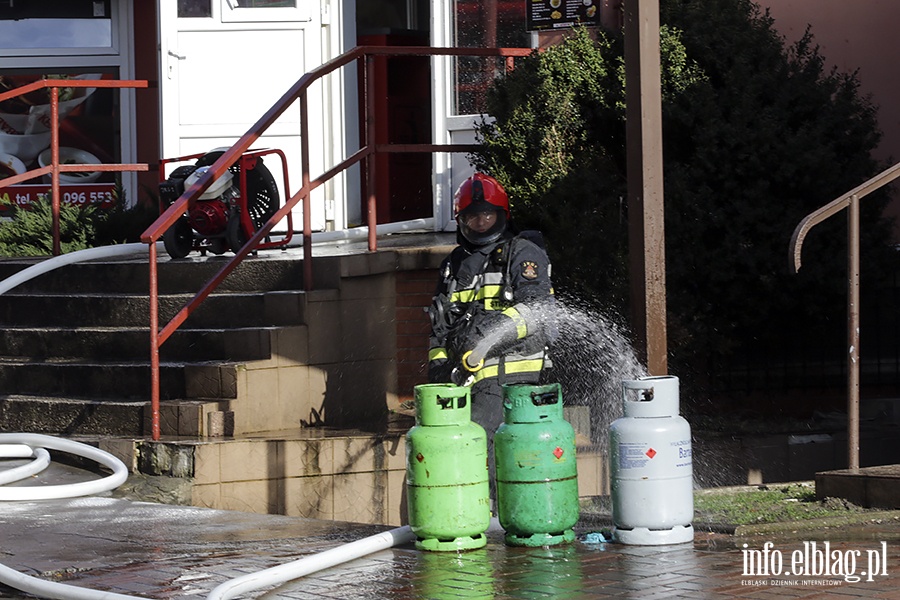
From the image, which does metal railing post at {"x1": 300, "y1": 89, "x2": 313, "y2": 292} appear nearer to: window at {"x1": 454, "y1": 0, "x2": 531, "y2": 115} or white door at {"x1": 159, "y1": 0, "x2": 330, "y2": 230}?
window at {"x1": 454, "y1": 0, "x2": 531, "y2": 115}

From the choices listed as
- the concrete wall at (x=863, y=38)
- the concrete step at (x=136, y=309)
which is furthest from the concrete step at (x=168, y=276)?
the concrete wall at (x=863, y=38)

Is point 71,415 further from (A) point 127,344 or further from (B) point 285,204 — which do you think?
(B) point 285,204

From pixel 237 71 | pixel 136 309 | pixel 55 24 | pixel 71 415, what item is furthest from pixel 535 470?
pixel 55 24

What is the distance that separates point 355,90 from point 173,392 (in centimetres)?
448

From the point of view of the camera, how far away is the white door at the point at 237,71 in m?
11.8

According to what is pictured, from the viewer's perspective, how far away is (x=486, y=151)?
966 centimetres

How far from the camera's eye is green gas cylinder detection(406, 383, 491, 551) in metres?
6.11

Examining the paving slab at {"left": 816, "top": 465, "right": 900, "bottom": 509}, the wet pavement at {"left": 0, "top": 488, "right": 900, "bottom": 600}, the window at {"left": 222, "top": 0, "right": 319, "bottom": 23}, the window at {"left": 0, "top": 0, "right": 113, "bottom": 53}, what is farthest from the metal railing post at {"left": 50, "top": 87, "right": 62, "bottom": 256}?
the paving slab at {"left": 816, "top": 465, "right": 900, "bottom": 509}

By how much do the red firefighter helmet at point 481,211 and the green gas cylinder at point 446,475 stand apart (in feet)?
4.72

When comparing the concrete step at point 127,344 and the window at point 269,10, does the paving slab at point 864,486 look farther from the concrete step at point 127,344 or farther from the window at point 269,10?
the window at point 269,10

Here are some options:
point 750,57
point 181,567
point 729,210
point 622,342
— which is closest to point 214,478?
point 181,567

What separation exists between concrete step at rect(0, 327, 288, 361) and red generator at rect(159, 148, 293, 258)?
0.94m

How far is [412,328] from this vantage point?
9219 millimetres

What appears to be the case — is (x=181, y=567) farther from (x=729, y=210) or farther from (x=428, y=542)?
(x=729, y=210)
